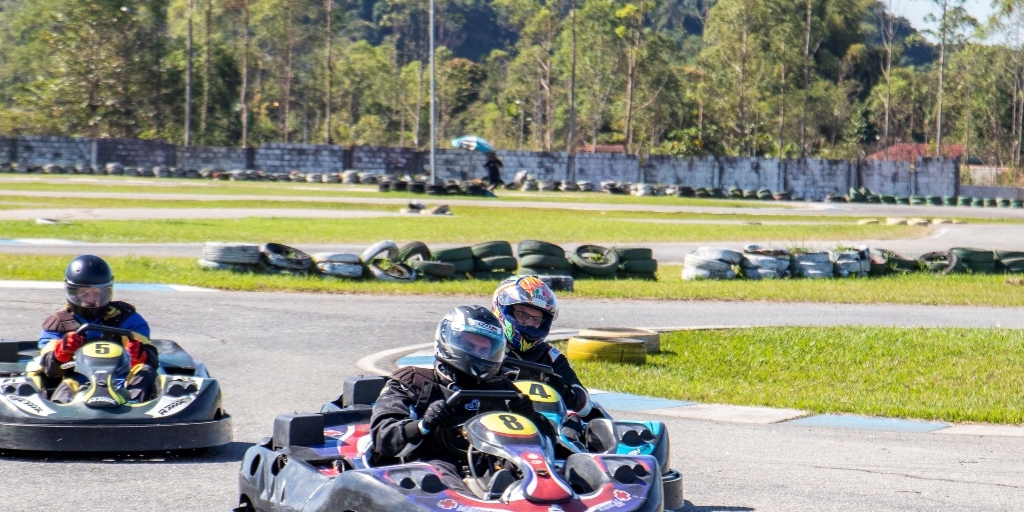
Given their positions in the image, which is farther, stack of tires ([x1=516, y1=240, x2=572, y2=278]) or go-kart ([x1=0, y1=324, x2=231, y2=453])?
stack of tires ([x1=516, y1=240, x2=572, y2=278])

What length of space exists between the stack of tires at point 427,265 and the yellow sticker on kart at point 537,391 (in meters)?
11.7

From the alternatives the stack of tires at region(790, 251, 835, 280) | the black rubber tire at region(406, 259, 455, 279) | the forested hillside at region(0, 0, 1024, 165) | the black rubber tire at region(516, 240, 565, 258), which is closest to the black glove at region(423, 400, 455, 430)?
the black rubber tire at region(406, 259, 455, 279)

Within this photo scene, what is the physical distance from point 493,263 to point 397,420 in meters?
12.5

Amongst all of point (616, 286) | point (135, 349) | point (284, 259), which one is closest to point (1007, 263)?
point (616, 286)

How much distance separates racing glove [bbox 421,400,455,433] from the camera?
14.8ft

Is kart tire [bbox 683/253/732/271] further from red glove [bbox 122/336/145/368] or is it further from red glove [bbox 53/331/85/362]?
red glove [bbox 53/331/85/362]

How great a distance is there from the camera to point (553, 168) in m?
54.7

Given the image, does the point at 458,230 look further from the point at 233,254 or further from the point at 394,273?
the point at 233,254

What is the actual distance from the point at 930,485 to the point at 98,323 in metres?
4.70

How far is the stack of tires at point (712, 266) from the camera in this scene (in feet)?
61.4

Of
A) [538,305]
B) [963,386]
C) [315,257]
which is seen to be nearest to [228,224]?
[315,257]

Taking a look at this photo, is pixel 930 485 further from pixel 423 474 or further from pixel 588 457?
pixel 423 474

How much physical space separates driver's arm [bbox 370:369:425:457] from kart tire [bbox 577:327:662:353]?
18.6ft

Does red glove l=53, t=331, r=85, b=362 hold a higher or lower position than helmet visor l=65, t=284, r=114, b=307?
lower
